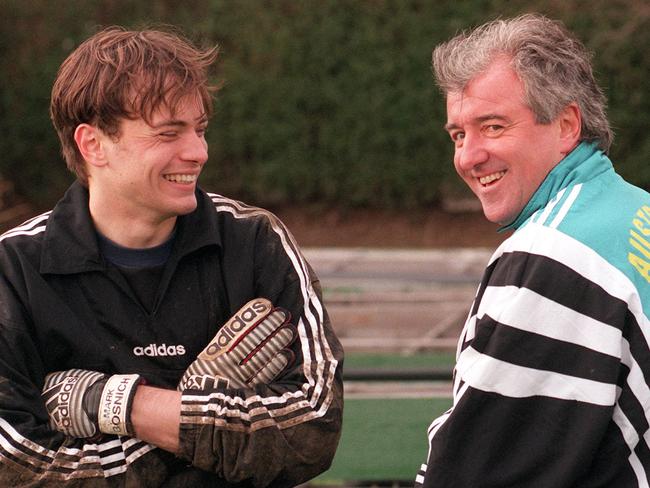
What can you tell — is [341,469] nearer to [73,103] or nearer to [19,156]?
[73,103]

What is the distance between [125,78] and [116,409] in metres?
0.75

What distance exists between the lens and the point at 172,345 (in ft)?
8.58

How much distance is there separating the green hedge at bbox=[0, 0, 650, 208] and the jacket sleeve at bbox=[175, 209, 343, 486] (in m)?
10.3

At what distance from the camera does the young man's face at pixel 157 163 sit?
262cm

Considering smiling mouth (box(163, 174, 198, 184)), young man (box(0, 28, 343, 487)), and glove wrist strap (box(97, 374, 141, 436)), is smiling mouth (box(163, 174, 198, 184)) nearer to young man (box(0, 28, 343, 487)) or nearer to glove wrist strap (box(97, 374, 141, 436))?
young man (box(0, 28, 343, 487))

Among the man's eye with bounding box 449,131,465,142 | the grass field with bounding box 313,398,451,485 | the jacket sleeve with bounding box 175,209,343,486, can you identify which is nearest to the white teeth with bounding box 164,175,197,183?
the jacket sleeve with bounding box 175,209,343,486

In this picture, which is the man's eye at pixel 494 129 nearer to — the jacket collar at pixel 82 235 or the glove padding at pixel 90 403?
the jacket collar at pixel 82 235

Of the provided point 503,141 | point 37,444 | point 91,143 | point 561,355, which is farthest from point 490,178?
point 37,444

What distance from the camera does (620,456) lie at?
2154mm

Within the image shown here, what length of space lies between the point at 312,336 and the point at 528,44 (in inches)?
32.0

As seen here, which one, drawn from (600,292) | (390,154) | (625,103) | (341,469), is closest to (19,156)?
(390,154)

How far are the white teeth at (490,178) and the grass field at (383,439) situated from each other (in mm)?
2010

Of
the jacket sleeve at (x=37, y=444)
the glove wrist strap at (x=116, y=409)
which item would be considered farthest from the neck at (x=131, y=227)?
the glove wrist strap at (x=116, y=409)

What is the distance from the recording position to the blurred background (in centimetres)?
1281
